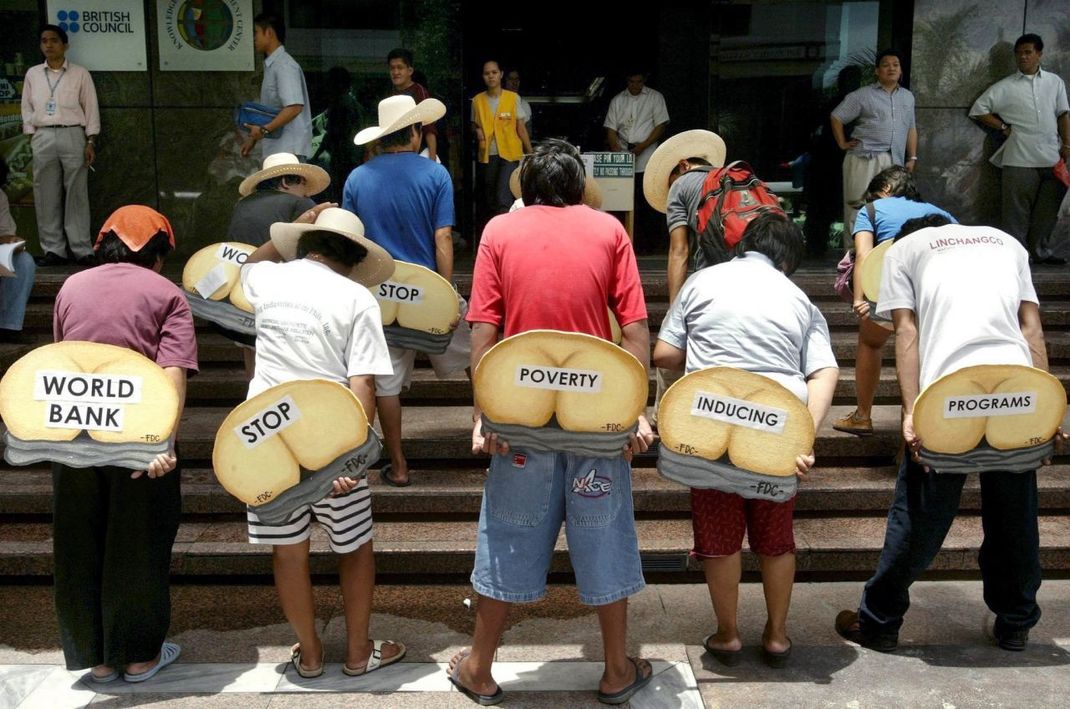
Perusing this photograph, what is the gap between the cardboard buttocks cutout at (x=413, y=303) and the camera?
16.0 feet

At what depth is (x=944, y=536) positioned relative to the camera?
13.1 ft

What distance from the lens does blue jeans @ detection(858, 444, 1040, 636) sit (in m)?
3.92

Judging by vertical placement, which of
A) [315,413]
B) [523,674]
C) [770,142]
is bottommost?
[523,674]

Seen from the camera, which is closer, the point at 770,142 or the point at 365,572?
the point at 365,572

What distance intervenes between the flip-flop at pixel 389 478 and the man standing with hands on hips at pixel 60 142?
13.4 ft

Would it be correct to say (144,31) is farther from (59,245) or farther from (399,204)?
(399,204)

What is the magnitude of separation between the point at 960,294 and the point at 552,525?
1.69 metres

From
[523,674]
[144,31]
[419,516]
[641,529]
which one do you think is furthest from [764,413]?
[144,31]

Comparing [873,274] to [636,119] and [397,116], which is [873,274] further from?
[636,119]

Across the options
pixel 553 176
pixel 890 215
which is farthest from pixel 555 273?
pixel 890 215

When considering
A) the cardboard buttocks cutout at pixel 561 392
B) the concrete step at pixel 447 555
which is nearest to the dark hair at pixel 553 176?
the cardboard buttocks cutout at pixel 561 392

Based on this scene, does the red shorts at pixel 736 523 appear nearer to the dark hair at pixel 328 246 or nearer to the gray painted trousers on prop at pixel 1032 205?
the dark hair at pixel 328 246

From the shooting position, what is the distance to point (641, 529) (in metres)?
5.07

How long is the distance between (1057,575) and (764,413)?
220 cm
